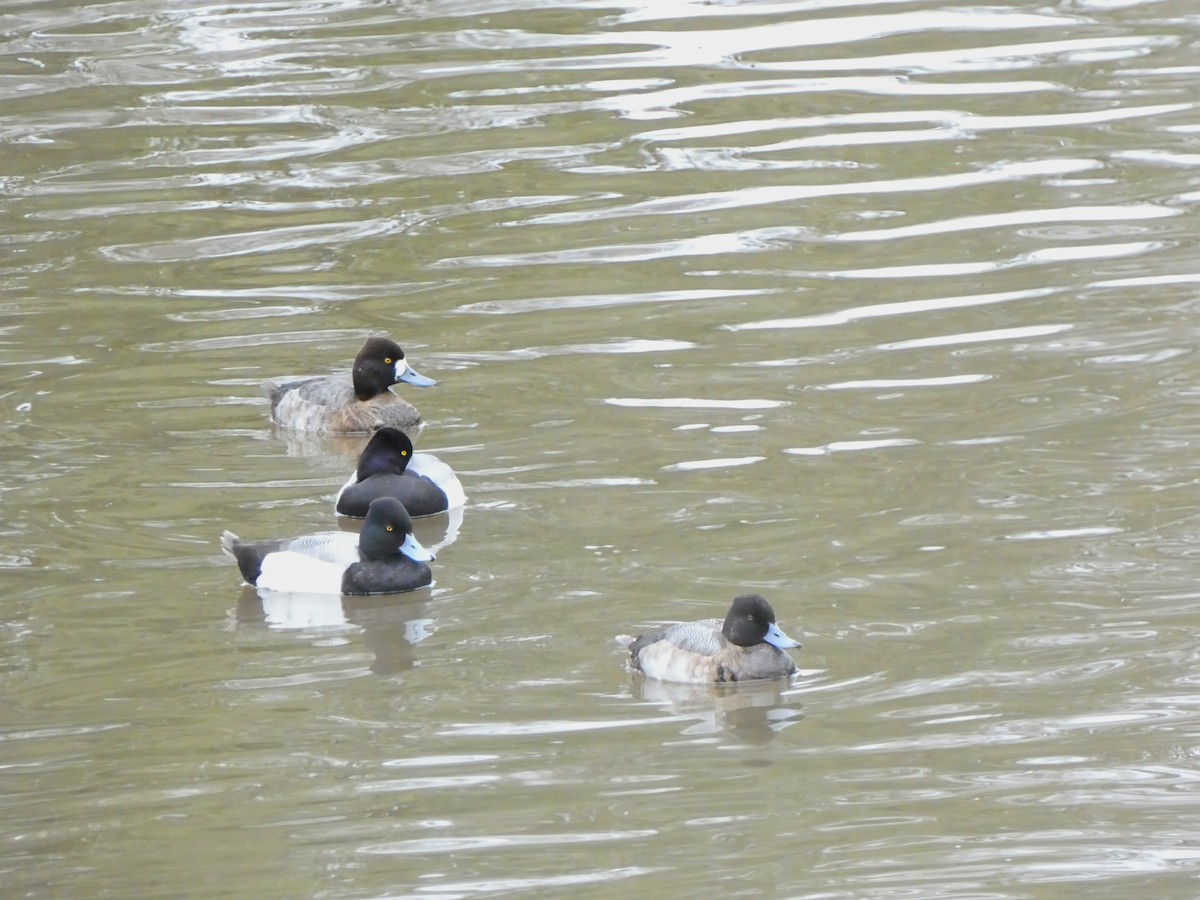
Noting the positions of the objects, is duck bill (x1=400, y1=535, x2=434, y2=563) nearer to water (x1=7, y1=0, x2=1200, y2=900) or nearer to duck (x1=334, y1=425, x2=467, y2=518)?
water (x1=7, y1=0, x2=1200, y2=900)

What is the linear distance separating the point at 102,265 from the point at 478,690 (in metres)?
7.56

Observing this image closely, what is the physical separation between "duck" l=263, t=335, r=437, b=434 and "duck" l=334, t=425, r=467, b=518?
1028 millimetres

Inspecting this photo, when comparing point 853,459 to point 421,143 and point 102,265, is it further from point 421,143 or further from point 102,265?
point 421,143

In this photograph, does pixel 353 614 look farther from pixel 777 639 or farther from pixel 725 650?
pixel 777 639

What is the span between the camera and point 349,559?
34.2ft

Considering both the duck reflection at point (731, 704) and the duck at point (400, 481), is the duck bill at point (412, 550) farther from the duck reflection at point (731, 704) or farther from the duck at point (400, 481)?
the duck reflection at point (731, 704)

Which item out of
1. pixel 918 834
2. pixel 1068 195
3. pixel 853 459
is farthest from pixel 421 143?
pixel 918 834

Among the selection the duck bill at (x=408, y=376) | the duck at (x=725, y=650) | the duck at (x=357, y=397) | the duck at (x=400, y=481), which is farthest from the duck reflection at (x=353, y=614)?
the duck bill at (x=408, y=376)

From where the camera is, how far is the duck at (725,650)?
29.0 feet

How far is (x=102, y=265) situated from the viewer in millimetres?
15562

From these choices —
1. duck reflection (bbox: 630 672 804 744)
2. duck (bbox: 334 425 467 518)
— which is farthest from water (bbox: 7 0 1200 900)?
duck (bbox: 334 425 467 518)

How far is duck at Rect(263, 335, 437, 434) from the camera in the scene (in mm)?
12773

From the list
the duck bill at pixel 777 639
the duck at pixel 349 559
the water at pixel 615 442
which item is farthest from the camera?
the duck at pixel 349 559

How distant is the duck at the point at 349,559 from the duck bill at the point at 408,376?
2444 millimetres
